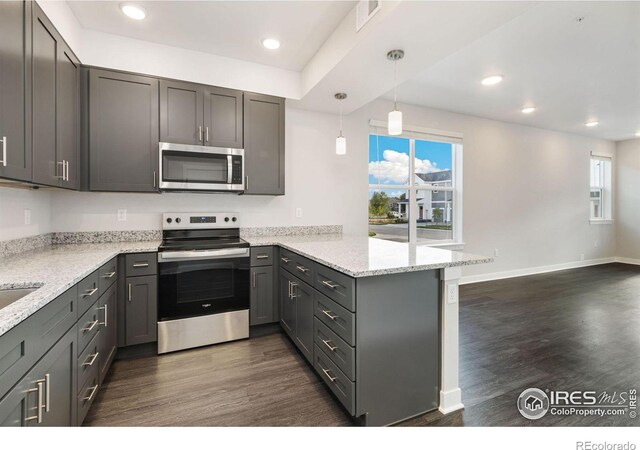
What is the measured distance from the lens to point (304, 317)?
2.27m

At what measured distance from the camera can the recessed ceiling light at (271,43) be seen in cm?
262

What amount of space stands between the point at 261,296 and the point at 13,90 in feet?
7.15

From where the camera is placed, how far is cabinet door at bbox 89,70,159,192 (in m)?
2.47

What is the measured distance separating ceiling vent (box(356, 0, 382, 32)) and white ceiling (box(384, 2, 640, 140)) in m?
1.22

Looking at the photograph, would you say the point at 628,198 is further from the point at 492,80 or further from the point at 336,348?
the point at 336,348

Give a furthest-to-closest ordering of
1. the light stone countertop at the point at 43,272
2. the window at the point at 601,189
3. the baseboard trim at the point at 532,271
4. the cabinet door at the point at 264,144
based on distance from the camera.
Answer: the window at the point at 601,189 < the baseboard trim at the point at 532,271 < the cabinet door at the point at 264,144 < the light stone countertop at the point at 43,272

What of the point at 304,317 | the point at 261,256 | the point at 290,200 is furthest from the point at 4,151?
the point at 290,200

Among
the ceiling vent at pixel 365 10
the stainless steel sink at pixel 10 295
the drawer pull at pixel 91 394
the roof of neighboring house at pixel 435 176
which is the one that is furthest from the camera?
the roof of neighboring house at pixel 435 176

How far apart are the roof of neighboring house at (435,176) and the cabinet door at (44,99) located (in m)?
4.17

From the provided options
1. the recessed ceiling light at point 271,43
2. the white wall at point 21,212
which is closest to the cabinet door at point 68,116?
the white wall at point 21,212

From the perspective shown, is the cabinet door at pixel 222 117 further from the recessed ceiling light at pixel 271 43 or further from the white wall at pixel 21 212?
the white wall at pixel 21 212

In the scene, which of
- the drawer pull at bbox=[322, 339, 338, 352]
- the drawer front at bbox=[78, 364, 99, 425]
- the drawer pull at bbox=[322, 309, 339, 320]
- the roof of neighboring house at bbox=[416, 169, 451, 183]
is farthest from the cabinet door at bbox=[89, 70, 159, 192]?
the roof of neighboring house at bbox=[416, 169, 451, 183]

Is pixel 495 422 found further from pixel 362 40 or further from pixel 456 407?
pixel 362 40
